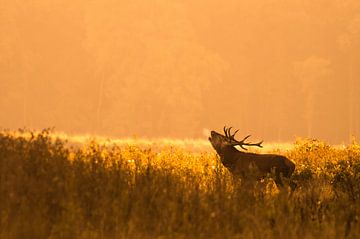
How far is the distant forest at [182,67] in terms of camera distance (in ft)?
199

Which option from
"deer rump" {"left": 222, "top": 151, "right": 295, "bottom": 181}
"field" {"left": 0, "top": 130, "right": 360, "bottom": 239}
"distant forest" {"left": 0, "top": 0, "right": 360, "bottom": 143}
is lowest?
"field" {"left": 0, "top": 130, "right": 360, "bottom": 239}

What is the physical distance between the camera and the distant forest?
199 ft

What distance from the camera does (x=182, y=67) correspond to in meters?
62.7

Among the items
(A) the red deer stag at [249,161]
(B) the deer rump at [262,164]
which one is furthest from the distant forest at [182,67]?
(B) the deer rump at [262,164]

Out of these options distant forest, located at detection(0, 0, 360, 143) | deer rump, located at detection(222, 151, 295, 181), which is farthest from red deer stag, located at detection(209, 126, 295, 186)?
distant forest, located at detection(0, 0, 360, 143)

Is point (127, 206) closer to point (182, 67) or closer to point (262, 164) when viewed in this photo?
point (262, 164)

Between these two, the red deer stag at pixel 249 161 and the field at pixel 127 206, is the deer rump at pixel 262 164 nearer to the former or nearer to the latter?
the red deer stag at pixel 249 161

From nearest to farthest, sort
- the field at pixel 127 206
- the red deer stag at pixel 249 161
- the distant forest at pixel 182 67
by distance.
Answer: the field at pixel 127 206, the red deer stag at pixel 249 161, the distant forest at pixel 182 67

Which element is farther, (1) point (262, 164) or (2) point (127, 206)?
(1) point (262, 164)

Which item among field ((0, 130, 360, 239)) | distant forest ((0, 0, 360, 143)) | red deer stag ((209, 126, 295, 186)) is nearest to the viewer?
field ((0, 130, 360, 239))

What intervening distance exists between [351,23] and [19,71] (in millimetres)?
35181

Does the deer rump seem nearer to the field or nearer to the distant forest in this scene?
the field

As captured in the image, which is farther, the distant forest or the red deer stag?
the distant forest

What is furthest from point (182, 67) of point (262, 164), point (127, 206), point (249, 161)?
point (127, 206)
